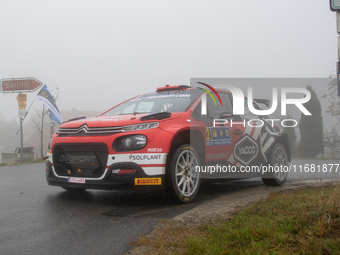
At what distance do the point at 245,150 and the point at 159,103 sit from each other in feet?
5.56

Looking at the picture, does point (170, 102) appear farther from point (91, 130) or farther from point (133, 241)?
point (133, 241)

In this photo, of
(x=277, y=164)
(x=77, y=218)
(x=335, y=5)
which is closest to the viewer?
(x=77, y=218)

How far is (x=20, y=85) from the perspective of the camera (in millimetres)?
19234

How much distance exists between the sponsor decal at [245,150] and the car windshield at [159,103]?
3.64 ft

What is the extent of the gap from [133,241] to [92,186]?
1.81 meters

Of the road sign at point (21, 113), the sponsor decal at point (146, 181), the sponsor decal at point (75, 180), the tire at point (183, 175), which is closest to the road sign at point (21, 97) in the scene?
the road sign at point (21, 113)

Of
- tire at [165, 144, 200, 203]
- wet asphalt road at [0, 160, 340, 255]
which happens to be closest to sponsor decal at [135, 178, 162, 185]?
tire at [165, 144, 200, 203]

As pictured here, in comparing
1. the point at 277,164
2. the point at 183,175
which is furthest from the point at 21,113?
the point at 183,175

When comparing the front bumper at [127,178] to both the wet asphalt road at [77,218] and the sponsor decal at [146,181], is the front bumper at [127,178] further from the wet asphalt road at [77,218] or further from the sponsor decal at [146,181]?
the wet asphalt road at [77,218]

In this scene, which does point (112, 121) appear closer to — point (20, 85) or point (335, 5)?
point (335, 5)

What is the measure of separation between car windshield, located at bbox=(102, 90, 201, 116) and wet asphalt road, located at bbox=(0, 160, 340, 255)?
1.38 metres

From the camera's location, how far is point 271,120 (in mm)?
7398

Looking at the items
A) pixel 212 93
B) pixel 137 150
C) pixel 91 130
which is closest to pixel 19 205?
pixel 91 130

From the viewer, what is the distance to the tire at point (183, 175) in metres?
4.97
